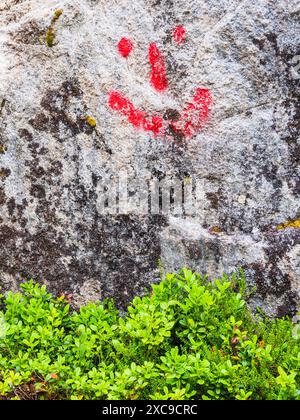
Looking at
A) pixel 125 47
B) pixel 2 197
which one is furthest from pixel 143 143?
pixel 2 197

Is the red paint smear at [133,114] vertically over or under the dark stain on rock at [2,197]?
over

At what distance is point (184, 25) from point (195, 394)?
7.55 feet

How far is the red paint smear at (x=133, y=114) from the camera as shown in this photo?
145 inches

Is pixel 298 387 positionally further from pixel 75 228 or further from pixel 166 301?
pixel 75 228

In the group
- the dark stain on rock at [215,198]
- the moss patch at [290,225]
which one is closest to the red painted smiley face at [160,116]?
the dark stain on rock at [215,198]

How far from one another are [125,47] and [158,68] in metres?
0.27

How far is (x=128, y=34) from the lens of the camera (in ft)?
12.1

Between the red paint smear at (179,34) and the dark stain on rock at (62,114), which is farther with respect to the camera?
the dark stain on rock at (62,114)

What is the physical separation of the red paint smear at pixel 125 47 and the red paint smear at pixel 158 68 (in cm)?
15

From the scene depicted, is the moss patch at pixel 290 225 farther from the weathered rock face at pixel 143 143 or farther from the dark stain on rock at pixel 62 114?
the dark stain on rock at pixel 62 114

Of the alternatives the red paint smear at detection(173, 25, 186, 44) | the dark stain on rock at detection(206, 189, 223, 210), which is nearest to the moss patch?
the dark stain on rock at detection(206, 189, 223, 210)

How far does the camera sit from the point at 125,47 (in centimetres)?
371

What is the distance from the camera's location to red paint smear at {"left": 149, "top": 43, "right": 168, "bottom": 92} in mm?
3670

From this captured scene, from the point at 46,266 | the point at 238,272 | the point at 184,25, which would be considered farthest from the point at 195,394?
the point at 184,25
